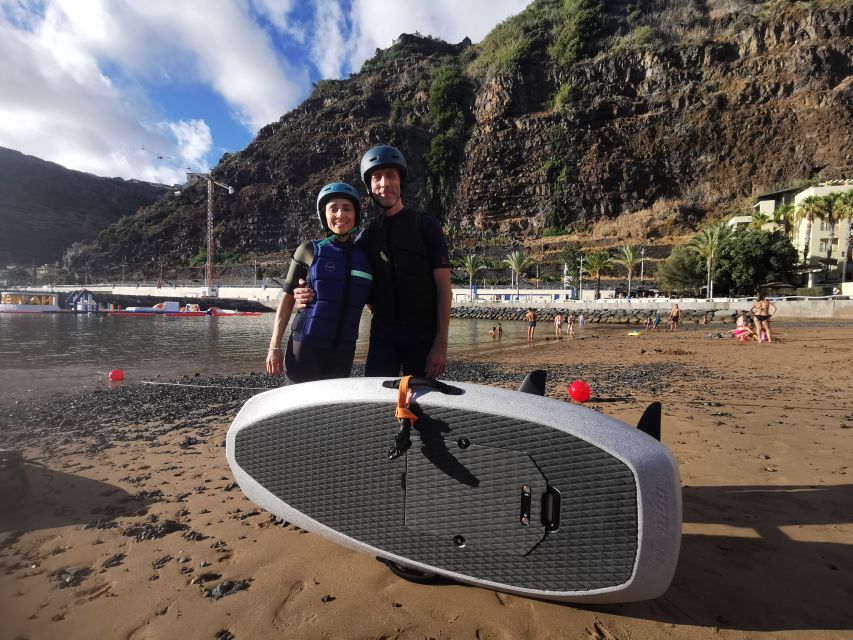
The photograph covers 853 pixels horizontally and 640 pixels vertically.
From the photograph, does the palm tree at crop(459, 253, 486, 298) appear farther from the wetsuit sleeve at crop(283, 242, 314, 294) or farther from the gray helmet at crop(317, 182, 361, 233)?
the wetsuit sleeve at crop(283, 242, 314, 294)

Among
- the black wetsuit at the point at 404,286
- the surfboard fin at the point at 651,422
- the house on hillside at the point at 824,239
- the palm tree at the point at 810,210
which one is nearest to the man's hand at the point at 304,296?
the black wetsuit at the point at 404,286

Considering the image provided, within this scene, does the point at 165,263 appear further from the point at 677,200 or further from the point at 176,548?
the point at 176,548

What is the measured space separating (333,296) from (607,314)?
44264 millimetres

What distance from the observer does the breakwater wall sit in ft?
115

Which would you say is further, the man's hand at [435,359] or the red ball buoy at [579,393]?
the red ball buoy at [579,393]

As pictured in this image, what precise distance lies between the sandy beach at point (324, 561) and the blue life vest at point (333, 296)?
126cm

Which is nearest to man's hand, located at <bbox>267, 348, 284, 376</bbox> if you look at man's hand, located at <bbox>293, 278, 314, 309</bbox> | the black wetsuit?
man's hand, located at <bbox>293, 278, 314, 309</bbox>

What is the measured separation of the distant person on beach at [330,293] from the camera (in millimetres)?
2699

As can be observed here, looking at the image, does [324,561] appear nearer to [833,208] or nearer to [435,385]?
[435,385]

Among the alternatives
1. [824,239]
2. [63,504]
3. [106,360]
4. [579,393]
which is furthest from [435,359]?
[824,239]

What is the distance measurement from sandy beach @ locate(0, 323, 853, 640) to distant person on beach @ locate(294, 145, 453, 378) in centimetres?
119

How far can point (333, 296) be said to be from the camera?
8.86 feet

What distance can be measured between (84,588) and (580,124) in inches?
3956

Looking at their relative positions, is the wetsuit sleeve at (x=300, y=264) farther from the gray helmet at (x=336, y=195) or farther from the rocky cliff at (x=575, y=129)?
the rocky cliff at (x=575, y=129)
